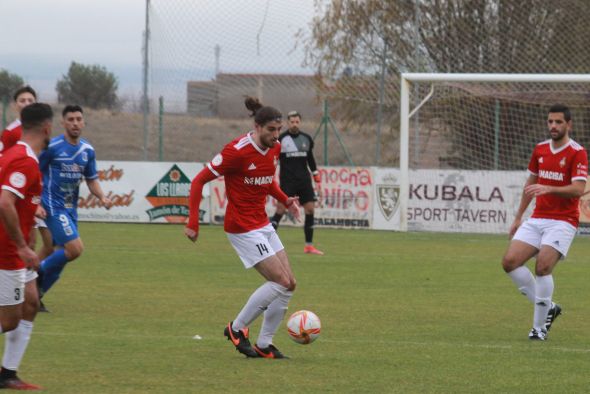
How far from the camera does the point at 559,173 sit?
33.3 feet

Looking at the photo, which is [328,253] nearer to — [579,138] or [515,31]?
[579,138]

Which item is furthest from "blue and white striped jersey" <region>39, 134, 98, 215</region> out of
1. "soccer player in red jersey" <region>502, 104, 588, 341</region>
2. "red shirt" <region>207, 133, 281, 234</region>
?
"soccer player in red jersey" <region>502, 104, 588, 341</region>

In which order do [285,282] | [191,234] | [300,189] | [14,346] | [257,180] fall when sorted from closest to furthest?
1. [14,346]
2. [191,234]
3. [285,282]
4. [257,180]
5. [300,189]

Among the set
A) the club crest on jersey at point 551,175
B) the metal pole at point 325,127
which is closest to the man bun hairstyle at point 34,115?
the club crest on jersey at point 551,175

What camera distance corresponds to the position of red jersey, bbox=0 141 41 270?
678 cm

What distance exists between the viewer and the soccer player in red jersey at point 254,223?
28.6 ft

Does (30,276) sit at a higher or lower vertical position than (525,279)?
higher

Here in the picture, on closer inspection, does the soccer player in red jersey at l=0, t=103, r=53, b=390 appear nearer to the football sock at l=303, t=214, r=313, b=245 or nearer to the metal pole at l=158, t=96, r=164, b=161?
the football sock at l=303, t=214, r=313, b=245

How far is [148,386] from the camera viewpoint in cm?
740

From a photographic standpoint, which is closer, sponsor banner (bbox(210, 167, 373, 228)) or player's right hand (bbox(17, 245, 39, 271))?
player's right hand (bbox(17, 245, 39, 271))

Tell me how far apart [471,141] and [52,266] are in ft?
49.1

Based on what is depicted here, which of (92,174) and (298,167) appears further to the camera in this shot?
(298,167)

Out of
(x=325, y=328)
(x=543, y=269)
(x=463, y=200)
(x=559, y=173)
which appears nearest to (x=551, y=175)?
(x=559, y=173)

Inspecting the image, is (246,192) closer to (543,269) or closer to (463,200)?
(543,269)
